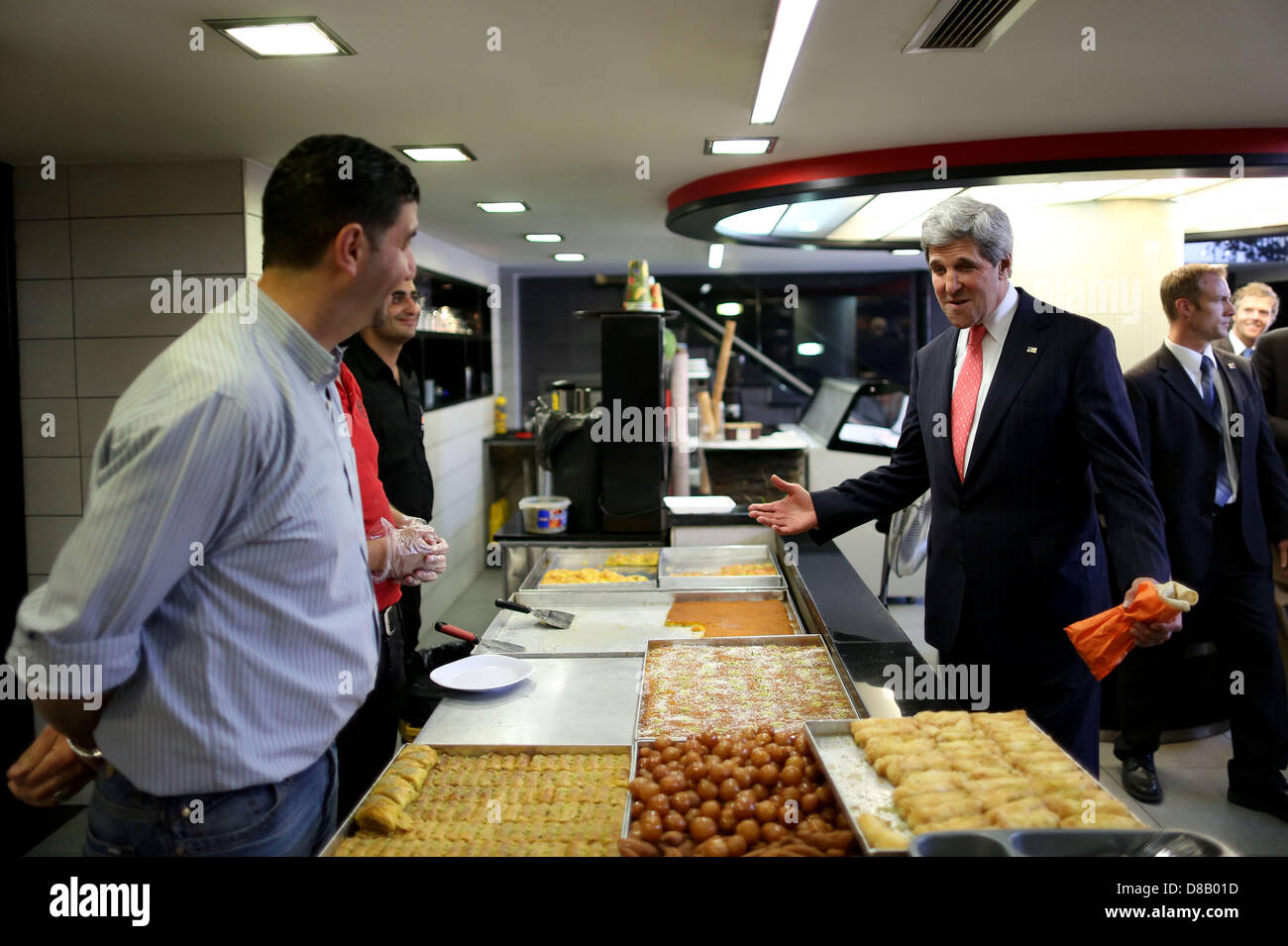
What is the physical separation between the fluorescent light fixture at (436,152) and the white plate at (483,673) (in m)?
2.66

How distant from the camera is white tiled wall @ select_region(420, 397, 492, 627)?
7.20 metres

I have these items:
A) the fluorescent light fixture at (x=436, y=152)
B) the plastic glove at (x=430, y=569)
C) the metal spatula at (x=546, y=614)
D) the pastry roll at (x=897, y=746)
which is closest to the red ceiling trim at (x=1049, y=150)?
the fluorescent light fixture at (x=436, y=152)

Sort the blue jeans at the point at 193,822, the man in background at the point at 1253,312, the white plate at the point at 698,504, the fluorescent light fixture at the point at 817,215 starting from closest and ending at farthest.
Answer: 1. the blue jeans at the point at 193,822
2. the white plate at the point at 698,504
3. the man in background at the point at 1253,312
4. the fluorescent light fixture at the point at 817,215

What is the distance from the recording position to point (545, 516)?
422 cm

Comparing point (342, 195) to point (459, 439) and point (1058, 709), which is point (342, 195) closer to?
point (1058, 709)

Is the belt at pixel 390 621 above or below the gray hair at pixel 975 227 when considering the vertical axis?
below

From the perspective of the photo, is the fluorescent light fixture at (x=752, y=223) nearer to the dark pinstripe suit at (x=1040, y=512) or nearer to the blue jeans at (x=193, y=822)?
the dark pinstripe suit at (x=1040, y=512)

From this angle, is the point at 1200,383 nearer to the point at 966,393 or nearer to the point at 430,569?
the point at 966,393

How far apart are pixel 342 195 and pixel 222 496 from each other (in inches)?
17.7

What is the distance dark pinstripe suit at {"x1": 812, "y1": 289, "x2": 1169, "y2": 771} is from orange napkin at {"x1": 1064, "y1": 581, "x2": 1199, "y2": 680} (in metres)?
0.30

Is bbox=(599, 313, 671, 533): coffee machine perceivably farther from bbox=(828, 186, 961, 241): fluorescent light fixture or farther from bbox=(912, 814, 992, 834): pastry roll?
bbox=(912, 814, 992, 834): pastry roll

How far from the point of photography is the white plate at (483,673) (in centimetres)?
234

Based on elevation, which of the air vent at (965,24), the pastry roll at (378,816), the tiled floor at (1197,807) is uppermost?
the air vent at (965,24)
